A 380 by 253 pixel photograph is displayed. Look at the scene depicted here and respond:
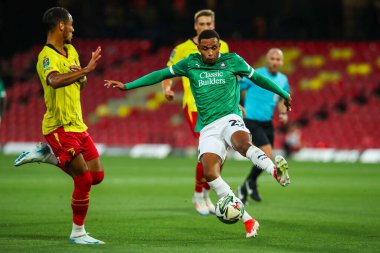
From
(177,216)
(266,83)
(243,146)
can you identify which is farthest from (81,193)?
(177,216)

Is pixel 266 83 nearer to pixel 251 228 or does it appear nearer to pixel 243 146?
pixel 243 146

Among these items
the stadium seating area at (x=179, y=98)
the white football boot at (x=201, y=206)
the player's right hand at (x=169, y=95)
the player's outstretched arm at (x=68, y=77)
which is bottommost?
the white football boot at (x=201, y=206)

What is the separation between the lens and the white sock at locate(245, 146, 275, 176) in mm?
8594

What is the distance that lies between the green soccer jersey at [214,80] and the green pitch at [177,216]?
1423 millimetres

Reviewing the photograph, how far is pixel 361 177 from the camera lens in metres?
19.2

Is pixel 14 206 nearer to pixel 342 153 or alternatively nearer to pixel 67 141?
pixel 67 141

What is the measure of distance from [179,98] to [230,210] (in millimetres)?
23725

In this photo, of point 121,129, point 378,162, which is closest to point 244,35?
point 121,129

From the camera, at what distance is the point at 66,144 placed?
8.66 metres

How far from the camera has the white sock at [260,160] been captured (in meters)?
8.59

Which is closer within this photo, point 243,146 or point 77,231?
point 77,231

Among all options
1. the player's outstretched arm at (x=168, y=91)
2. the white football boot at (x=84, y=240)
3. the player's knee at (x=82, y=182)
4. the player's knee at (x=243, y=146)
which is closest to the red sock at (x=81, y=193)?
the player's knee at (x=82, y=182)

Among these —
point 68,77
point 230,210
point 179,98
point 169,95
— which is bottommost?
point 230,210

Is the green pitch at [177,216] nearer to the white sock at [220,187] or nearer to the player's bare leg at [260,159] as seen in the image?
the white sock at [220,187]
